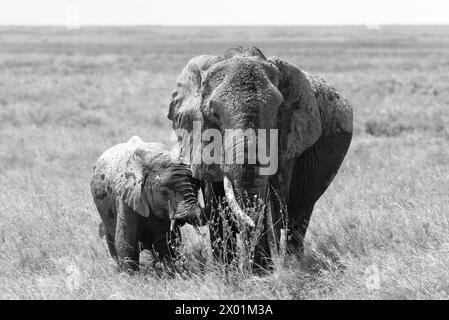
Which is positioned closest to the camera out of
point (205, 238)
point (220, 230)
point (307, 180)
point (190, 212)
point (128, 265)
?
point (190, 212)

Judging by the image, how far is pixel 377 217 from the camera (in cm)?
684

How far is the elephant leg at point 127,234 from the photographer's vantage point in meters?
5.57

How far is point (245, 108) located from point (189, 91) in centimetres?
83

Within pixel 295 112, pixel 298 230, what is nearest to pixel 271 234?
pixel 295 112

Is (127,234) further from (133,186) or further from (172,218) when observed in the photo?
(172,218)

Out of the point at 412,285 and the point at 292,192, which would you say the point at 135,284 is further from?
the point at 412,285

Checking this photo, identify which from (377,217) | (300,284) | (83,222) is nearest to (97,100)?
(83,222)

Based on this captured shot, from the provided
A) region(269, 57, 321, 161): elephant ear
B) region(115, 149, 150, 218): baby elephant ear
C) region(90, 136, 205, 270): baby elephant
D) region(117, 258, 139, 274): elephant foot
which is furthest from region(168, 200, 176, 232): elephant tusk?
region(269, 57, 321, 161): elephant ear

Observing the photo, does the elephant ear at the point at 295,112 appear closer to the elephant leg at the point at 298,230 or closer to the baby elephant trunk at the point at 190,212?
the baby elephant trunk at the point at 190,212

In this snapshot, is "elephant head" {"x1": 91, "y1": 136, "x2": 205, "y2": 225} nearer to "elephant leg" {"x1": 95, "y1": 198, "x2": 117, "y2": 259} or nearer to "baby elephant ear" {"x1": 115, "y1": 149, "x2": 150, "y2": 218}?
"baby elephant ear" {"x1": 115, "y1": 149, "x2": 150, "y2": 218}

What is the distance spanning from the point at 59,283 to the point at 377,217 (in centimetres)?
295

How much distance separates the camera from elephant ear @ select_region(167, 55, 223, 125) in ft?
17.3

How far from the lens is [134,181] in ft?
18.0

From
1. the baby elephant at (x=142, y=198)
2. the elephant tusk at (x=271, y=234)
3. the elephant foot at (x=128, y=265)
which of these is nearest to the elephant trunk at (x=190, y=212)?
the baby elephant at (x=142, y=198)
